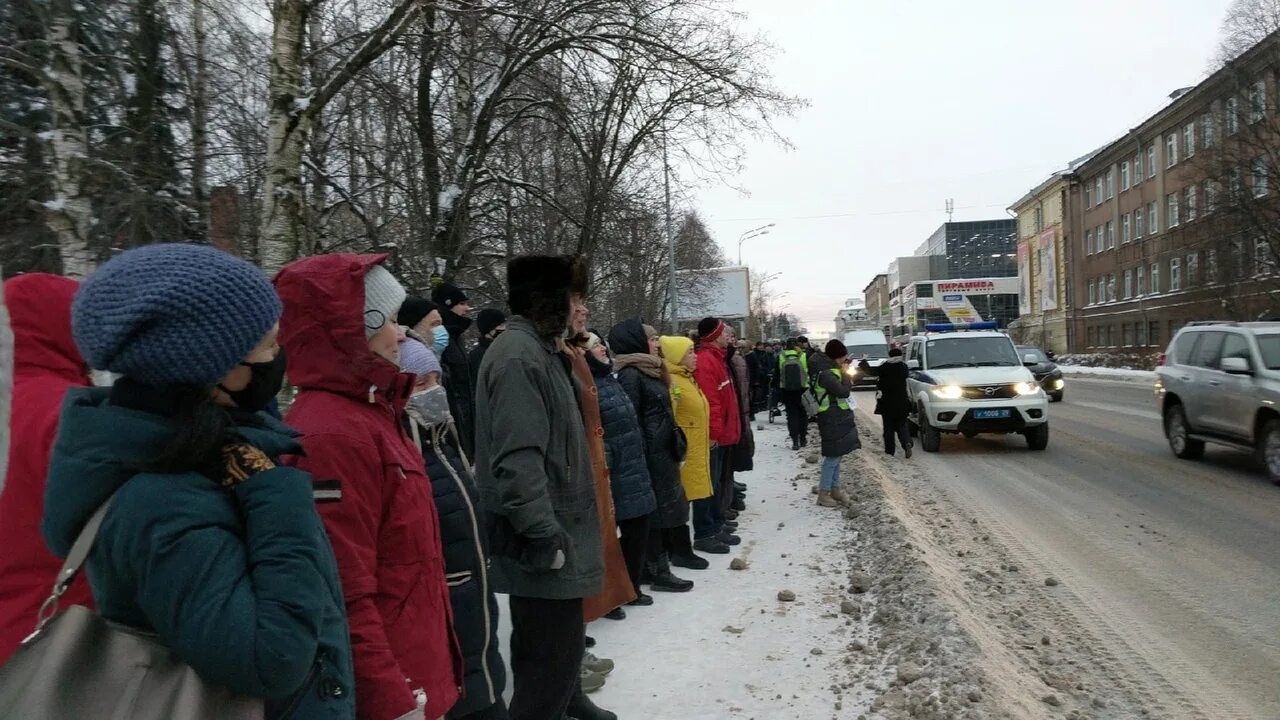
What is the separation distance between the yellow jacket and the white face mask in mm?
3699

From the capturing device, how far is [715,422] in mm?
7062

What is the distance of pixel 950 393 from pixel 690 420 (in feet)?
25.3

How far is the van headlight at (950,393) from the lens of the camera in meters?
12.5

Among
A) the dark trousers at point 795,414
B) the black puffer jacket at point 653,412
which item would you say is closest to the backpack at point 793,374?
the dark trousers at point 795,414

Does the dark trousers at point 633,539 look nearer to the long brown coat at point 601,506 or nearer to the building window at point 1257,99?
the long brown coat at point 601,506

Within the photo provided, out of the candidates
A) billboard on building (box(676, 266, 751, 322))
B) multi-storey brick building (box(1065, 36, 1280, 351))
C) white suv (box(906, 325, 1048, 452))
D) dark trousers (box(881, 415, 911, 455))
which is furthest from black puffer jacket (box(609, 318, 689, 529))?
multi-storey brick building (box(1065, 36, 1280, 351))

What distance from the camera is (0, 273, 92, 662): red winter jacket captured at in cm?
164

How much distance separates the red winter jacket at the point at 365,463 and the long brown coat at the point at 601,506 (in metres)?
1.40

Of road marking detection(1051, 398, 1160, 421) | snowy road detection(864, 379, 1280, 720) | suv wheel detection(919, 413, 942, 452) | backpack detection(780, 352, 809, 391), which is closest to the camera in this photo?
snowy road detection(864, 379, 1280, 720)

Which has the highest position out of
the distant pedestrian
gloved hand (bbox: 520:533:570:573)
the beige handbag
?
the distant pedestrian

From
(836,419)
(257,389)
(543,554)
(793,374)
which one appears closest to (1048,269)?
(793,374)

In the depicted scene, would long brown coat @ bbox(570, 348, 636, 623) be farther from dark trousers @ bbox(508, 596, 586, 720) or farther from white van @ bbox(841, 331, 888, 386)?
white van @ bbox(841, 331, 888, 386)

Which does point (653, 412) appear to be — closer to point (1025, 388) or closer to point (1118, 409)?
point (1025, 388)

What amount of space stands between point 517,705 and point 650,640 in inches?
75.9
